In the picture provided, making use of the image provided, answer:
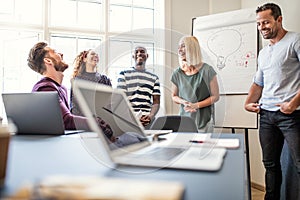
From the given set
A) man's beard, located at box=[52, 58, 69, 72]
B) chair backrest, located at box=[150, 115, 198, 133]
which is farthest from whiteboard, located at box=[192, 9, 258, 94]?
man's beard, located at box=[52, 58, 69, 72]

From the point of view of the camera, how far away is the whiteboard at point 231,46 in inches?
121

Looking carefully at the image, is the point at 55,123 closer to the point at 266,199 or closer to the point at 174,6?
the point at 266,199

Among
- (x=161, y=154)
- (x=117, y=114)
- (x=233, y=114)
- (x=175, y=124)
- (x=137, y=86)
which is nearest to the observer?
(x=161, y=154)

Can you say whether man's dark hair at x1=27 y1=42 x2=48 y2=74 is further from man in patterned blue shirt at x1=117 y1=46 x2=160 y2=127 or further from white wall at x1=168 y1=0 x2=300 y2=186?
white wall at x1=168 y1=0 x2=300 y2=186

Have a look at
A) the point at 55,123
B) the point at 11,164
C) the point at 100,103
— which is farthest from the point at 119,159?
the point at 55,123

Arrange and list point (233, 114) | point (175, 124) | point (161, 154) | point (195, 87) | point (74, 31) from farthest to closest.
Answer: point (74, 31), point (233, 114), point (195, 87), point (175, 124), point (161, 154)

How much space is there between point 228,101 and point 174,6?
1325 millimetres

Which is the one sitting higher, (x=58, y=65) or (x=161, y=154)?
(x=58, y=65)

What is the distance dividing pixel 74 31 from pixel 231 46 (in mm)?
1753

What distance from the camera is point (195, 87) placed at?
2551 mm

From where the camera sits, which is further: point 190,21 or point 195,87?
point 190,21

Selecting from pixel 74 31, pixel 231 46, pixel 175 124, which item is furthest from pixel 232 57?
pixel 74 31

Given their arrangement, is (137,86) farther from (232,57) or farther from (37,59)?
(232,57)

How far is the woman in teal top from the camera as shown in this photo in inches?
101
